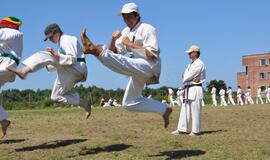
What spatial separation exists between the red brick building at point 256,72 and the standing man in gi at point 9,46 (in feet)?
336

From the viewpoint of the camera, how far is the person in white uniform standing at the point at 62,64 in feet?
31.1

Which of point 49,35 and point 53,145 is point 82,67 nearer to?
point 49,35

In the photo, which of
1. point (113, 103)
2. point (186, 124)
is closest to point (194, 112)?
point (186, 124)

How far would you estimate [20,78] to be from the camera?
9367mm

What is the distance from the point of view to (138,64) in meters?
8.98

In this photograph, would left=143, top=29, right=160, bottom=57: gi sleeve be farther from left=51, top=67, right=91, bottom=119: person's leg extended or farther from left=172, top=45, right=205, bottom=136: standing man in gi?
left=172, top=45, right=205, bottom=136: standing man in gi

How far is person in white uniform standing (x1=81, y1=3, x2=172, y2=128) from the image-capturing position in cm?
877

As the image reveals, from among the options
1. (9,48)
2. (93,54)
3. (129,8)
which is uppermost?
(129,8)

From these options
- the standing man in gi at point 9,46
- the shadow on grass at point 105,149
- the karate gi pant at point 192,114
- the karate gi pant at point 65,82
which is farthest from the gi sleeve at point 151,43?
the karate gi pant at point 192,114

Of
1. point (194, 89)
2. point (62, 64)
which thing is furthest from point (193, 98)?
point (62, 64)

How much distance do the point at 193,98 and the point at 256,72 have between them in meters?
102

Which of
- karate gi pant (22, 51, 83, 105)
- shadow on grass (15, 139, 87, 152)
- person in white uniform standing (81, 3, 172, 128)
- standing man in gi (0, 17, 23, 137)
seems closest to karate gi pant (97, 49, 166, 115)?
person in white uniform standing (81, 3, 172, 128)

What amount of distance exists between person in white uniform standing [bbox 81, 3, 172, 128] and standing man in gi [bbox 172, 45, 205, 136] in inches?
152

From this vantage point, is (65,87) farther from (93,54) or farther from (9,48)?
(93,54)
